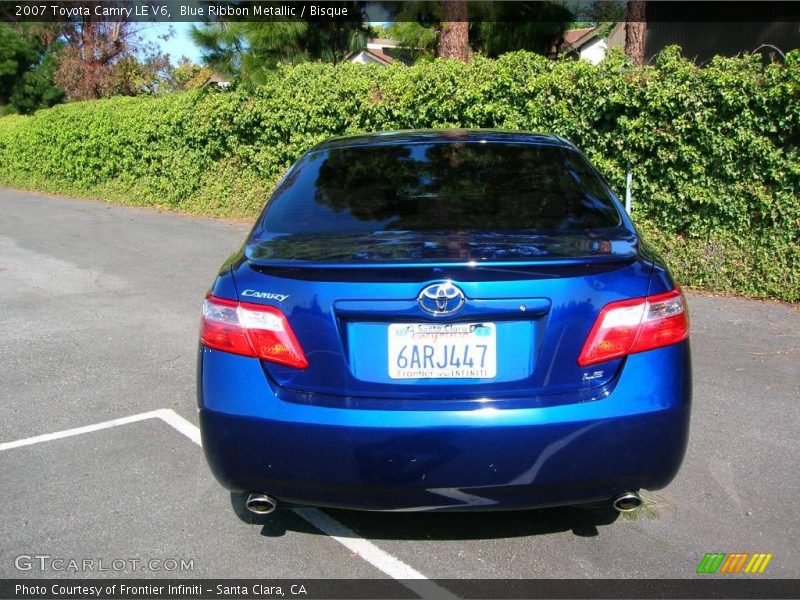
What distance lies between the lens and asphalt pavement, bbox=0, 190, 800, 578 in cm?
326

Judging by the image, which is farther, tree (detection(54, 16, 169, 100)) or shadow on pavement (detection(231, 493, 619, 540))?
tree (detection(54, 16, 169, 100))

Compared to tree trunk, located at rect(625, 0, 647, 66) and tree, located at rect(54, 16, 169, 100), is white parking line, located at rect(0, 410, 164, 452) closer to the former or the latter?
tree trunk, located at rect(625, 0, 647, 66)

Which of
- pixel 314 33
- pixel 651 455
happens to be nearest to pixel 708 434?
pixel 651 455

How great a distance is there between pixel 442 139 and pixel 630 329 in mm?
1650

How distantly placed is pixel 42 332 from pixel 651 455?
19.1 feet

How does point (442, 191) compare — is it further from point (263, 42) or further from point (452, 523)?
point (263, 42)

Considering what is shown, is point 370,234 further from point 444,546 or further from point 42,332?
point 42,332

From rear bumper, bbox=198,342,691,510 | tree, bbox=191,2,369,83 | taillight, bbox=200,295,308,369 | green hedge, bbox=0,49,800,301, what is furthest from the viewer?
tree, bbox=191,2,369,83

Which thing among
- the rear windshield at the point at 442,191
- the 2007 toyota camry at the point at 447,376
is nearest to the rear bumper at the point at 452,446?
the 2007 toyota camry at the point at 447,376

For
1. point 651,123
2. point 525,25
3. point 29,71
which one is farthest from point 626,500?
point 29,71

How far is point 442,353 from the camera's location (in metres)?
2.77

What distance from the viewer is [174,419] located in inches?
191

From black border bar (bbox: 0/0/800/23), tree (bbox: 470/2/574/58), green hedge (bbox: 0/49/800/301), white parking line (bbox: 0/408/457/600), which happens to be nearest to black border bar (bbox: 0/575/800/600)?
white parking line (bbox: 0/408/457/600)

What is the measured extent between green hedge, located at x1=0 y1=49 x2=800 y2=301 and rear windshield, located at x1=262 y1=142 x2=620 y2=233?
4077 mm
